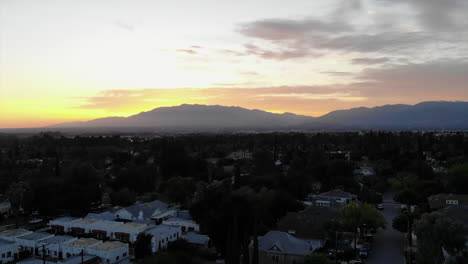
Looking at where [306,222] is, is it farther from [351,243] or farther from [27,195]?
[27,195]

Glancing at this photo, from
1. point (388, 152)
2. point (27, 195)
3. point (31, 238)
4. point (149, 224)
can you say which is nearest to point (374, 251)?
point (149, 224)

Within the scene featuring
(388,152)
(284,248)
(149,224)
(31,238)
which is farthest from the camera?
(388,152)

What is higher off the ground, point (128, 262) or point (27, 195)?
point (27, 195)

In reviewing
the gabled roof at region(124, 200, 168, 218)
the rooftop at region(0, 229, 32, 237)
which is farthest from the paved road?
the rooftop at region(0, 229, 32, 237)

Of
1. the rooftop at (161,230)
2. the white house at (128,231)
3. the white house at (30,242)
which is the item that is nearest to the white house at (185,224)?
the rooftop at (161,230)

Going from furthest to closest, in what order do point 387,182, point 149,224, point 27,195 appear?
point 387,182
point 27,195
point 149,224

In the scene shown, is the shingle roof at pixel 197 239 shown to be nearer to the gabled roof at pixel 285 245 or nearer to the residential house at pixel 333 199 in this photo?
the gabled roof at pixel 285 245
